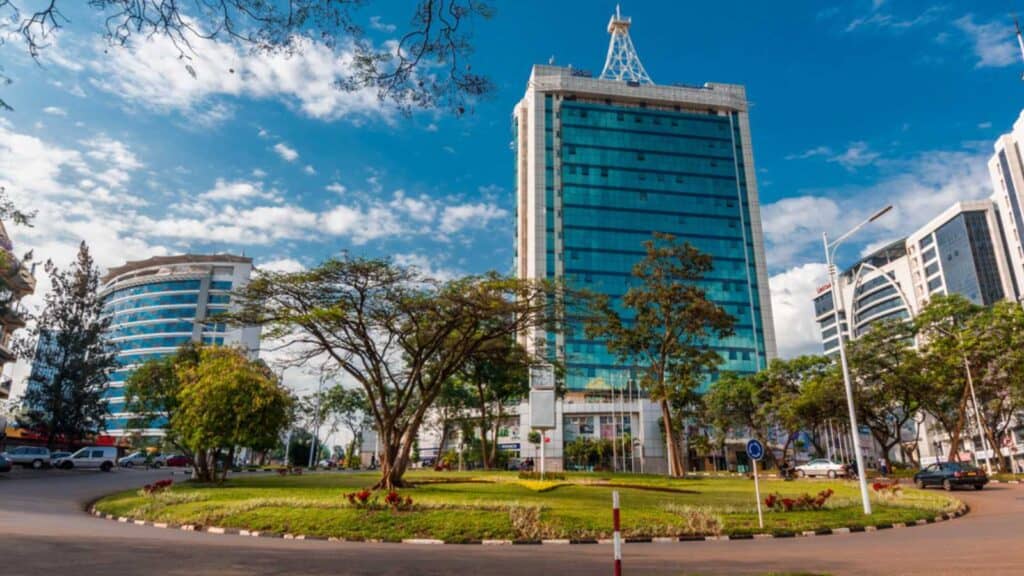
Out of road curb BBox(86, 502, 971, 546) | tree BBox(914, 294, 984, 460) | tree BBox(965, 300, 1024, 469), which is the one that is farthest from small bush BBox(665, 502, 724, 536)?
tree BBox(914, 294, 984, 460)

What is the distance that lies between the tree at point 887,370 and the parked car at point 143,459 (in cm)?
6082

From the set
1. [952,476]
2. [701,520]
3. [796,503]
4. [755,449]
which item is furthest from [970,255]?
[701,520]

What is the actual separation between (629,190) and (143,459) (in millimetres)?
70843

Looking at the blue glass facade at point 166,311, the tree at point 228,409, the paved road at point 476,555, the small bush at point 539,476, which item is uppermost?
the blue glass facade at point 166,311

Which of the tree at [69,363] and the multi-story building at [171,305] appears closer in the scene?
the tree at [69,363]

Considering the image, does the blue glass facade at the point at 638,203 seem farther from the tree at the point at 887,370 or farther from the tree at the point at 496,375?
the tree at the point at 887,370

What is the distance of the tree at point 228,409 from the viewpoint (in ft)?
85.9

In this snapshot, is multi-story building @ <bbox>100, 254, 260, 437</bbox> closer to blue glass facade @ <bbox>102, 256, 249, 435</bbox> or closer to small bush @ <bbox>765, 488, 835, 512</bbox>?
blue glass facade @ <bbox>102, 256, 249, 435</bbox>

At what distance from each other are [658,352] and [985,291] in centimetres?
9034

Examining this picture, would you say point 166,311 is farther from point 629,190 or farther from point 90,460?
point 629,190

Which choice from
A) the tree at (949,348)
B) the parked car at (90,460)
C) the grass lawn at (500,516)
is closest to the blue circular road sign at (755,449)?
the grass lawn at (500,516)

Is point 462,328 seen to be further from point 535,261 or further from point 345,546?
point 535,261

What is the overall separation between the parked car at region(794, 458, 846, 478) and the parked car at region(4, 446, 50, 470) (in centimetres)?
5717

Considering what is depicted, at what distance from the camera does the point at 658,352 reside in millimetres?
40781
